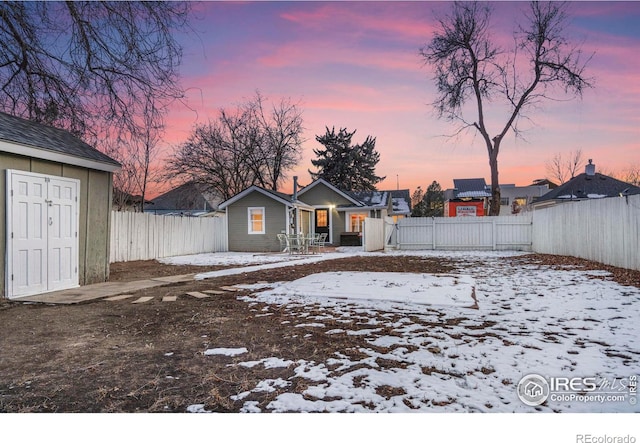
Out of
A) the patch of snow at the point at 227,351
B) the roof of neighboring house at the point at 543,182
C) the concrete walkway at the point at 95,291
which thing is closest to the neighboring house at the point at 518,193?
the roof of neighboring house at the point at 543,182

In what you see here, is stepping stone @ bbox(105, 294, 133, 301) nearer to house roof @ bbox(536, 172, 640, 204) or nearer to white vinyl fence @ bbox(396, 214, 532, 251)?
white vinyl fence @ bbox(396, 214, 532, 251)

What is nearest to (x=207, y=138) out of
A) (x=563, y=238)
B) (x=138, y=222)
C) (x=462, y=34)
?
(x=138, y=222)

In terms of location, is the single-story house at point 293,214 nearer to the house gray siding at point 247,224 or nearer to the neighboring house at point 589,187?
the house gray siding at point 247,224

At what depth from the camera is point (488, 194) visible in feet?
128

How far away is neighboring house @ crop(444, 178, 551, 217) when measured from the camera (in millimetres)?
37269

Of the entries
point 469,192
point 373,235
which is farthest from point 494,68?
point 469,192

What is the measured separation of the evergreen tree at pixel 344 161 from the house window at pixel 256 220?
66.6 ft

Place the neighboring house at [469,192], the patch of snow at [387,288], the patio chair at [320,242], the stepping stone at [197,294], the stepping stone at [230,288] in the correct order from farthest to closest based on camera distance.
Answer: the neighboring house at [469,192]
the patio chair at [320,242]
the stepping stone at [230,288]
the stepping stone at [197,294]
the patch of snow at [387,288]

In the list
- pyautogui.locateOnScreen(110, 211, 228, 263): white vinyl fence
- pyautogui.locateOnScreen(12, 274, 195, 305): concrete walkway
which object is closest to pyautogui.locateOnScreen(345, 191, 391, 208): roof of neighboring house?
pyautogui.locateOnScreen(110, 211, 228, 263): white vinyl fence

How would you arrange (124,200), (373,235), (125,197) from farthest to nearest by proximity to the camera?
(125,197) < (124,200) < (373,235)

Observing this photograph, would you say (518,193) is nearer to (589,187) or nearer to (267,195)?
(589,187)

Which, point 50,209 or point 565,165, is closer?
point 50,209

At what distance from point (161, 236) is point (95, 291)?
8.43 meters

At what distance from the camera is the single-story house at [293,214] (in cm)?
1933
